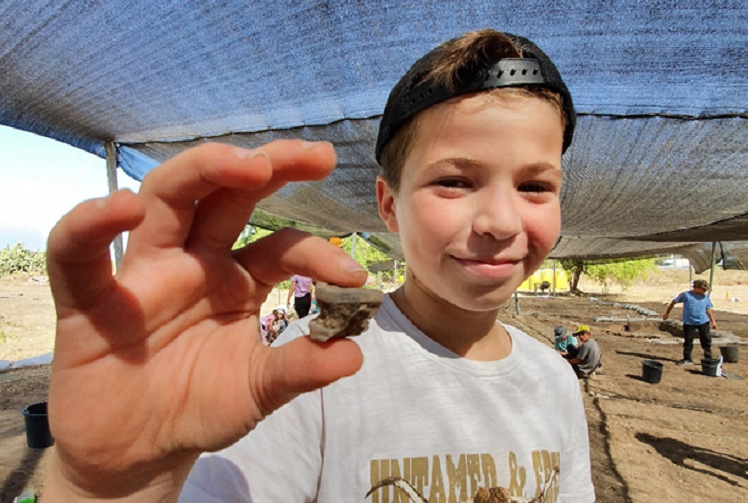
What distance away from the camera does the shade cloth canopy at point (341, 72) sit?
213 centimetres

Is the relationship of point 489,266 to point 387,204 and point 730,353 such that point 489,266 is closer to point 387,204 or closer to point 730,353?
point 387,204

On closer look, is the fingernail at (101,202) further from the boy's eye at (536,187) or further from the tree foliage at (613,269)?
the tree foliage at (613,269)

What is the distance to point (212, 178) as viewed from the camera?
2.14 feet

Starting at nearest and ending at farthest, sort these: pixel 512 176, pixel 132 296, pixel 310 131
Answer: pixel 132 296
pixel 512 176
pixel 310 131

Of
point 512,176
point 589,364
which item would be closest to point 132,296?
point 512,176

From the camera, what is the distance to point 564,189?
12.6 feet

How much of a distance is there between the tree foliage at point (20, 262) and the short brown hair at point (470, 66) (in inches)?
1891

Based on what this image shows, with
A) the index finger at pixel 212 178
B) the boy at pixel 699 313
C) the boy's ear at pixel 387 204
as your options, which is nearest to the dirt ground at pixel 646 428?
the boy at pixel 699 313

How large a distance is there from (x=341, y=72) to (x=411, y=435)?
81.9 inches

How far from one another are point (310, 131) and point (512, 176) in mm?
2250

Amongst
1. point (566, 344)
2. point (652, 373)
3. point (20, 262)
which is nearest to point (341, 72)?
point (566, 344)

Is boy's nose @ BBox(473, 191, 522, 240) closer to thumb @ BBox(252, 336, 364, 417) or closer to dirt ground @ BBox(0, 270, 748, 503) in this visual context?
thumb @ BBox(252, 336, 364, 417)

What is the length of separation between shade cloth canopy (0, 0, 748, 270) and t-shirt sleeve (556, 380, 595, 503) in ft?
5.96

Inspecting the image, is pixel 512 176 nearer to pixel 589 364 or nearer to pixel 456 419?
pixel 456 419
